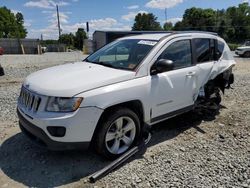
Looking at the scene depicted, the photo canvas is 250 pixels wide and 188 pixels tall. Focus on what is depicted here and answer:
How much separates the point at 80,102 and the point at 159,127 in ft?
7.41

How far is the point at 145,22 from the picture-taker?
3760 inches

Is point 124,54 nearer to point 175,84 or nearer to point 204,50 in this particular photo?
point 175,84

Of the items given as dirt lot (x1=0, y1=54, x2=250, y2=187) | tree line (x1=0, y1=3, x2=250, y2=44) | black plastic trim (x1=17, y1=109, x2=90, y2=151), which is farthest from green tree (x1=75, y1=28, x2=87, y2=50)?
black plastic trim (x1=17, y1=109, x2=90, y2=151)

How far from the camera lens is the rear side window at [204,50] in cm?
502

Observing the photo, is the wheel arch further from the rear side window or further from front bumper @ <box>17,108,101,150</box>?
the rear side window

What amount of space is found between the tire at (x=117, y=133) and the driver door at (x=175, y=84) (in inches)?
16.7

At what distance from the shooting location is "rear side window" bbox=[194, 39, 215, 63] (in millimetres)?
5023

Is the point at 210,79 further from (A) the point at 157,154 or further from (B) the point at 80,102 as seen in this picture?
(B) the point at 80,102

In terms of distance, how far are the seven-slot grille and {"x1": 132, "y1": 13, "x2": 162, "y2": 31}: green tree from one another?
92.6 meters

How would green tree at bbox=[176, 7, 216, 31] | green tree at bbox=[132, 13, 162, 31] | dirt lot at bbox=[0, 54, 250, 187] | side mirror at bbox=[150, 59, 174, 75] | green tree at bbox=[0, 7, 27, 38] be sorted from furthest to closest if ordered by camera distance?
green tree at bbox=[132, 13, 162, 31] < green tree at bbox=[176, 7, 216, 31] < green tree at bbox=[0, 7, 27, 38] < side mirror at bbox=[150, 59, 174, 75] < dirt lot at bbox=[0, 54, 250, 187]

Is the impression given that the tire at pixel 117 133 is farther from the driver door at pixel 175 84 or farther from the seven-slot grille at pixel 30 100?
the seven-slot grille at pixel 30 100

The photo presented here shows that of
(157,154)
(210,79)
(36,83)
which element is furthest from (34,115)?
(210,79)

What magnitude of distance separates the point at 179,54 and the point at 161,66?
828mm

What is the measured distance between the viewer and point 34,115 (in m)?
3.35
